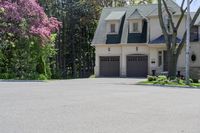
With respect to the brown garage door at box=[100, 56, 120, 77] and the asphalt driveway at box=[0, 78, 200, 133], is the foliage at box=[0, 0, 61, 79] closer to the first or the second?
the brown garage door at box=[100, 56, 120, 77]

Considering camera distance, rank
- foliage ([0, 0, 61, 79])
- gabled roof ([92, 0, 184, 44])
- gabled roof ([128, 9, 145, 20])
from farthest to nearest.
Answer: gabled roof ([92, 0, 184, 44]), gabled roof ([128, 9, 145, 20]), foliage ([0, 0, 61, 79])

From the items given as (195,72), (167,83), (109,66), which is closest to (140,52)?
(109,66)

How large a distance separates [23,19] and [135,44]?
13.3m

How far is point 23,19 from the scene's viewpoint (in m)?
39.1

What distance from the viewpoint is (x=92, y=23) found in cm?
5812

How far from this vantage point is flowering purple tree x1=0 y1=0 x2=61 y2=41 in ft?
126

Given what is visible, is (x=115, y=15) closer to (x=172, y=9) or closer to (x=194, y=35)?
(x=172, y=9)

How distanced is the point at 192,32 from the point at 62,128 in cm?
3776

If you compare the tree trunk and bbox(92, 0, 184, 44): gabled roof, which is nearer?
the tree trunk

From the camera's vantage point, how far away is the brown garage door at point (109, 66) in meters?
49.1

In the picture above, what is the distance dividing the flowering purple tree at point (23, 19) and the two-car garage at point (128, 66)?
1046cm

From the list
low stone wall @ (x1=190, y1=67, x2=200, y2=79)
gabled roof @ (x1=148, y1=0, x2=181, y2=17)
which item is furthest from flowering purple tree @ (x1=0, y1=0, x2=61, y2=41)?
low stone wall @ (x1=190, y1=67, x2=200, y2=79)

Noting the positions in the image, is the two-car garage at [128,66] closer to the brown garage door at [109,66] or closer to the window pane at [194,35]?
the brown garage door at [109,66]

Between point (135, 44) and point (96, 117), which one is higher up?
point (135, 44)
